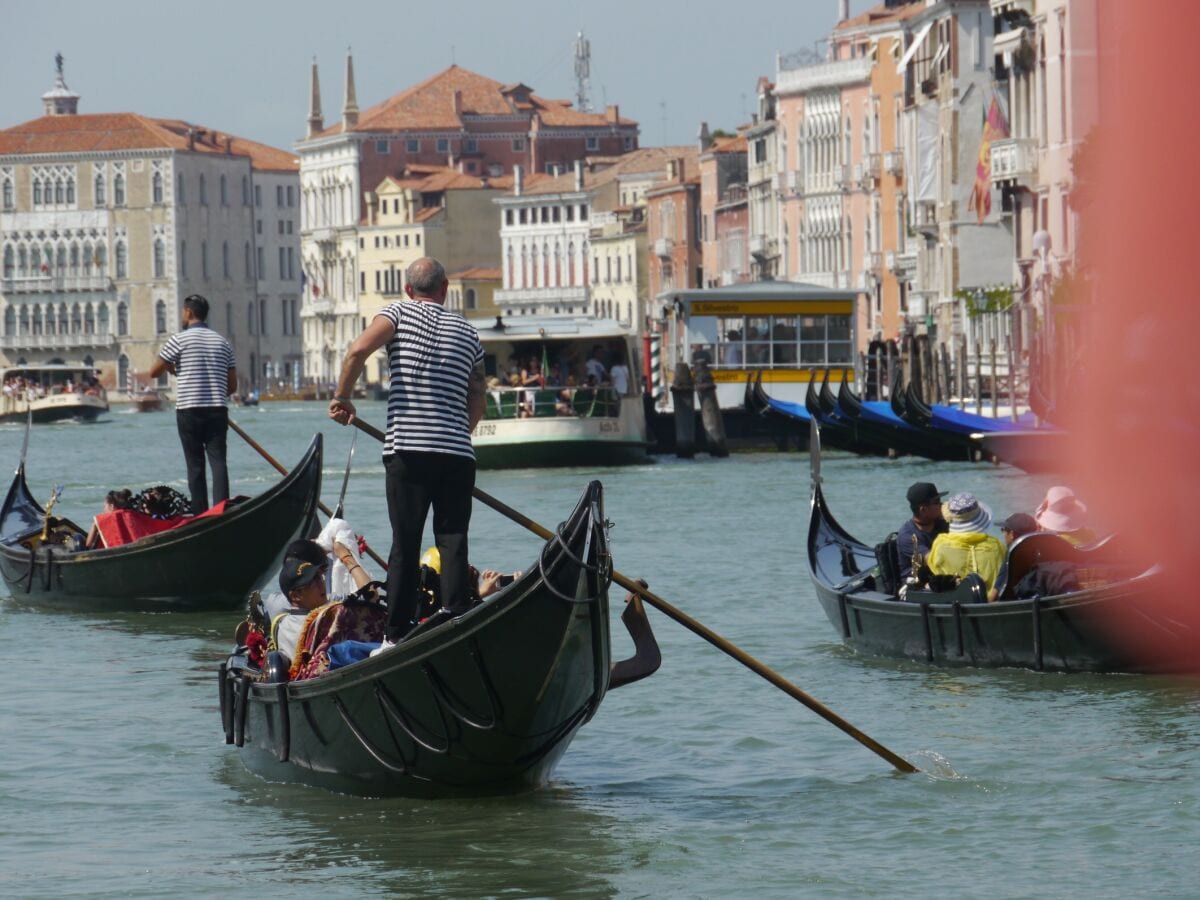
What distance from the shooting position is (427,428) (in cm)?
670

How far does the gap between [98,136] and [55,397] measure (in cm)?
3244

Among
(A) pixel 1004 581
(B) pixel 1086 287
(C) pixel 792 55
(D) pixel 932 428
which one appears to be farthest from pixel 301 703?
(C) pixel 792 55

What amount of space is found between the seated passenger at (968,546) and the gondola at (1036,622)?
0.06 meters

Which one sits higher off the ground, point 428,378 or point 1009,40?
point 1009,40

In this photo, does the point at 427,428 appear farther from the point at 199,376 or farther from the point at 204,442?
the point at 204,442

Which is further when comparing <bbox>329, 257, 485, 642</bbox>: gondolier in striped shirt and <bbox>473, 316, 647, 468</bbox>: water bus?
<bbox>473, 316, 647, 468</bbox>: water bus

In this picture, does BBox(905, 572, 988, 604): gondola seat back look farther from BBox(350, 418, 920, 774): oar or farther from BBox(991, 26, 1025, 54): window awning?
BBox(991, 26, 1025, 54): window awning

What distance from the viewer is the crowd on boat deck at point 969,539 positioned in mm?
9047

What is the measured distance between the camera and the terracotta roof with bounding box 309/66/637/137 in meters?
88.9

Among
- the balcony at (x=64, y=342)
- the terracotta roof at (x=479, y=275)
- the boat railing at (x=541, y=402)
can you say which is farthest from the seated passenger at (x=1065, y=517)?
the balcony at (x=64, y=342)

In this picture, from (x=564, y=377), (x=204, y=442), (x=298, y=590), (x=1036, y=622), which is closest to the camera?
(x=298, y=590)

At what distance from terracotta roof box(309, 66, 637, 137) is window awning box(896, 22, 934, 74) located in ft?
146

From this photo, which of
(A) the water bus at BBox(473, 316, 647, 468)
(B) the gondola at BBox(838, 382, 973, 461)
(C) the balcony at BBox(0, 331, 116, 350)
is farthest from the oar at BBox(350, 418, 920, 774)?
(C) the balcony at BBox(0, 331, 116, 350)

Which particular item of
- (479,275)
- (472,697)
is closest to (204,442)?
(472,697)
